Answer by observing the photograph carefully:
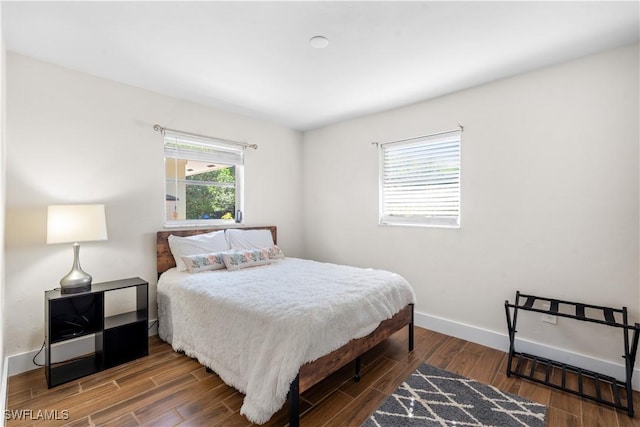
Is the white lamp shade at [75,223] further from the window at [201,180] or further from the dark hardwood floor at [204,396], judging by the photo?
the dark hardwood floor at [204,396]

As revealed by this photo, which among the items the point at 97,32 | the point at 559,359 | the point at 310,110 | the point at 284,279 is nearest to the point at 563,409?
the point at 559,359

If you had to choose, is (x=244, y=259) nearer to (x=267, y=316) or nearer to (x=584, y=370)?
(x=267, y=316)

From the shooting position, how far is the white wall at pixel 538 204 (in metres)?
2.21

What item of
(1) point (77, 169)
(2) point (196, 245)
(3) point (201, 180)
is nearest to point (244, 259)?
(2) point (196, 245)

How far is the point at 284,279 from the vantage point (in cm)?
262

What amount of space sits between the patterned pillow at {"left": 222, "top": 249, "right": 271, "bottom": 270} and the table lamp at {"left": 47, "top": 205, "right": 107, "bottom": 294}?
106cm

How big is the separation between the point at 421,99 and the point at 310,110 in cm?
126

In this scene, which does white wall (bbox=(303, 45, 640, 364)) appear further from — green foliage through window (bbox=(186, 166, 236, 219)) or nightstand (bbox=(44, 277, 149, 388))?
nightstand (bbox=(44, 277, 149, 388))

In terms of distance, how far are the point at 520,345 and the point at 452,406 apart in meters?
Answer: 1.13

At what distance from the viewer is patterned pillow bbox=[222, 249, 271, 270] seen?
301cm

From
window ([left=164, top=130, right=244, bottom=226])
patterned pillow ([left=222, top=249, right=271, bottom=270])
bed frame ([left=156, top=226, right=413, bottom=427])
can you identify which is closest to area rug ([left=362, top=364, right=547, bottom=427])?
bed frame ([left=156, top=226, right=413, bottom=427])

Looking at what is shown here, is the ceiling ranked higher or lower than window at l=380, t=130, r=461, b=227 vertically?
higher

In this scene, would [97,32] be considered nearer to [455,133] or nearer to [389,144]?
[389,144]

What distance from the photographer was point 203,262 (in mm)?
2898
